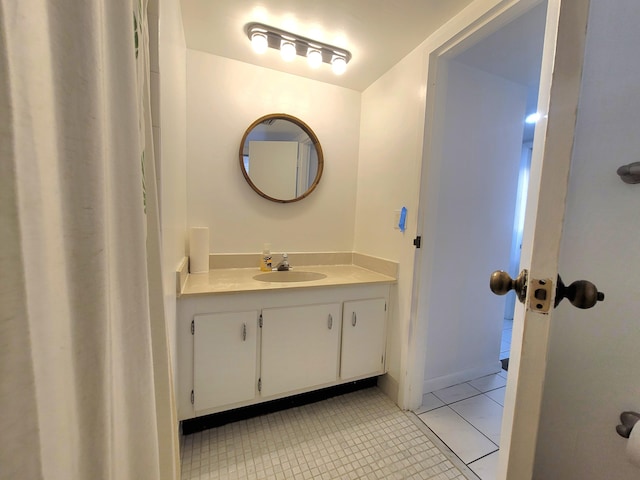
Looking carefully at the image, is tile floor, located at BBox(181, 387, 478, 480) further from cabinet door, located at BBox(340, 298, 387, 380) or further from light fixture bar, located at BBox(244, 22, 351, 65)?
light fixture bar, located at BBox(244, 22, 351, 65)

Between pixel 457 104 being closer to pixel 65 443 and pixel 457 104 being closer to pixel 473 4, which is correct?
pixel 473 4

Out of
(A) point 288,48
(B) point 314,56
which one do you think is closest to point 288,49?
(A) point 288,48

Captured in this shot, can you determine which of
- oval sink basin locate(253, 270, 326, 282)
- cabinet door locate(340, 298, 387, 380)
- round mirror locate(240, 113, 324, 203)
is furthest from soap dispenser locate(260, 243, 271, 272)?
cabinet door locate(340, 298, 387, 380)

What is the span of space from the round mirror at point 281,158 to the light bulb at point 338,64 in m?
0.41

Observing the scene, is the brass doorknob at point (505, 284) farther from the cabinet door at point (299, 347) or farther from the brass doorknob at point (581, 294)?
the cabinet door at point (299, 347)

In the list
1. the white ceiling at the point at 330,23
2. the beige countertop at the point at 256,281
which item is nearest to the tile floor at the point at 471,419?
the beige countertop at the point at 256,281

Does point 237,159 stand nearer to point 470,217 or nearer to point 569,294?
point 470,217

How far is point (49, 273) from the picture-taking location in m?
0.29

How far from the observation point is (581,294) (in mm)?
457

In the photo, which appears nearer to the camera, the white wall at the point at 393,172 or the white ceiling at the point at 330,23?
the white ceiling at the point at 330,23

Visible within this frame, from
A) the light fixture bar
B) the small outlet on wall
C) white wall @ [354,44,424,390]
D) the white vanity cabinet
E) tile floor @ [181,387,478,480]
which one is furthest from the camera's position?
the small outlet on wall

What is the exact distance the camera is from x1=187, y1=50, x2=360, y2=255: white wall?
1.66 m

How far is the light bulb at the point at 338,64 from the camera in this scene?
159cm

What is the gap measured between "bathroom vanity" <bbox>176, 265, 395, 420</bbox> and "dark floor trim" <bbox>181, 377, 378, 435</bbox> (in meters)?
0.15
